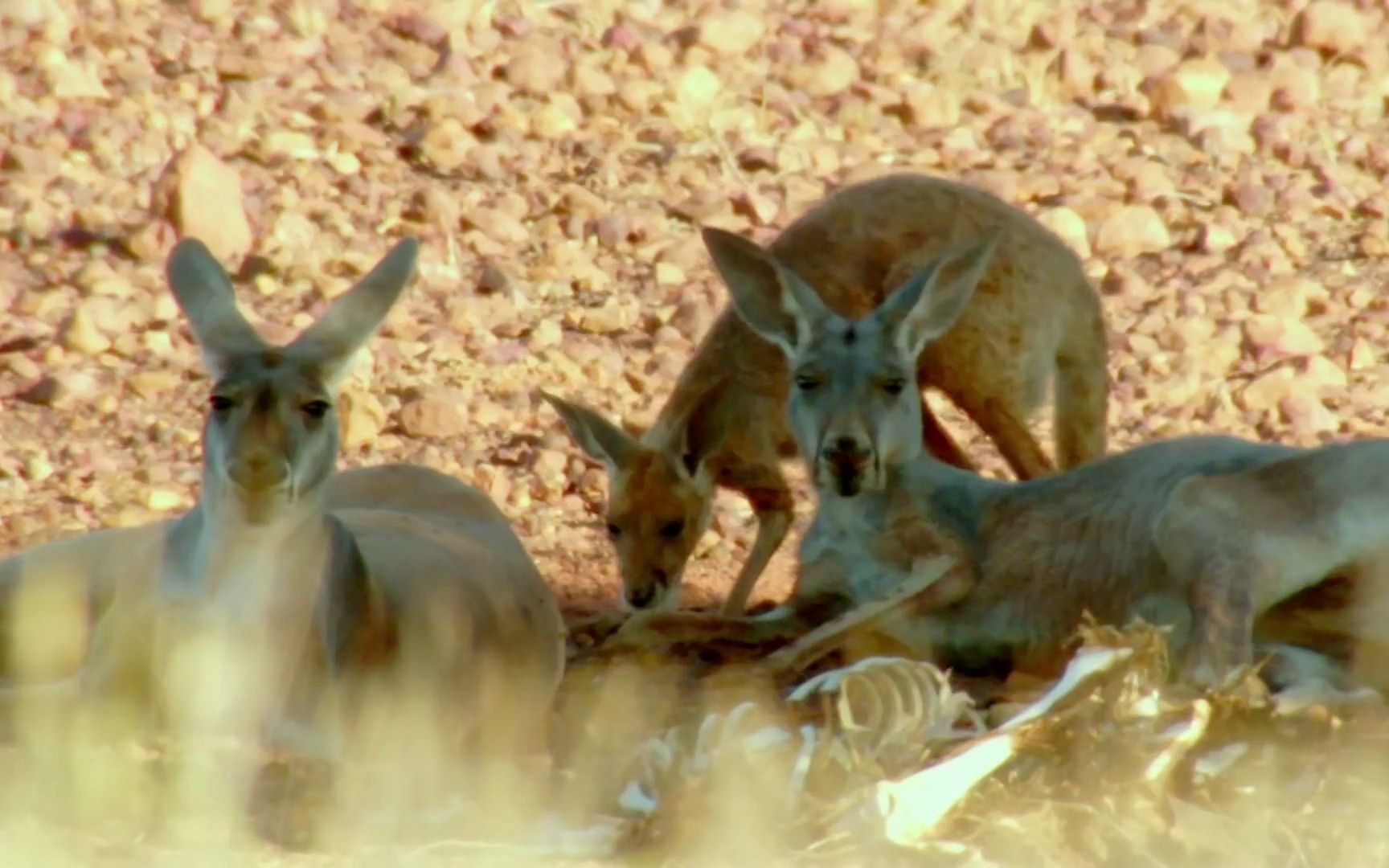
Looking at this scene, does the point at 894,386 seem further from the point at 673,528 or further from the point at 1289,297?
the point at 1289,297

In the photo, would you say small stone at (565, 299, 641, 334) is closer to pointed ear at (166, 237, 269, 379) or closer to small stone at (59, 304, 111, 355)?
small stone at (59, 304, 111, 355)

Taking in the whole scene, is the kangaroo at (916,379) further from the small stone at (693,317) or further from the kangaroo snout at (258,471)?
the kangaroo snout at (258,471)

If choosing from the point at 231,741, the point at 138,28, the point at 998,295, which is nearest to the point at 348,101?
the point at 138,28

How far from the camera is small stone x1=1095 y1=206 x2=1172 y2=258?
33.7ft

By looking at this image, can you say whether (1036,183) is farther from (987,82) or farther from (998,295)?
(998,295)

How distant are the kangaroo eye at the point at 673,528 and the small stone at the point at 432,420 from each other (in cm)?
101

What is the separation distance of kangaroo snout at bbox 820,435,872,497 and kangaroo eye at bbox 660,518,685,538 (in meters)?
1.21

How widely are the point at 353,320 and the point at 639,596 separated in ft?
8.42

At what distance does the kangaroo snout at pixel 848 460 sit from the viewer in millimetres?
7145

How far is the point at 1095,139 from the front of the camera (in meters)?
11.1

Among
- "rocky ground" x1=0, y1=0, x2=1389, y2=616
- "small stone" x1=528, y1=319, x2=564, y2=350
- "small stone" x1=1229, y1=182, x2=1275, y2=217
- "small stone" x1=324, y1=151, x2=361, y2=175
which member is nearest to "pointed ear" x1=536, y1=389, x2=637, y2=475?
"rocky ground" x1=0, y1=0, x2=1389, y2=616

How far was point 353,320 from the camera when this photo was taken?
18.7ft

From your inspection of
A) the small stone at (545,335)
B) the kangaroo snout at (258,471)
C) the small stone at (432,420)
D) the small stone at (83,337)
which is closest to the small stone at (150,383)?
the small stone at (83,337)

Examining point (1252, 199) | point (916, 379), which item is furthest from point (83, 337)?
point (1252, 199)
